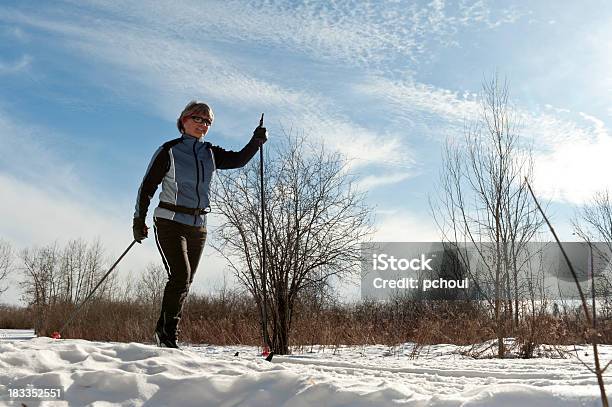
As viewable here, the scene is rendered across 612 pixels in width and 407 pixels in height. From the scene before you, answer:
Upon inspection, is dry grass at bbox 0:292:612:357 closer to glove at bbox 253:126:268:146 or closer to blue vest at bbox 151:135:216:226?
glove at bbox 253:126:268:146

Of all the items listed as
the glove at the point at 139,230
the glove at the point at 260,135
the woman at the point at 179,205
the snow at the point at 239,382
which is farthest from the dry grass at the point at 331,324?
the glove at the point at 139,230

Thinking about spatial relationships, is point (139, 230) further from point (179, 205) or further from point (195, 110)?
point (195, 110)

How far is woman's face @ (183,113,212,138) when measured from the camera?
405 cm

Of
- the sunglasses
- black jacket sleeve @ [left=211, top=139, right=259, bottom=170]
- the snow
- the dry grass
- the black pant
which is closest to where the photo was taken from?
the snow

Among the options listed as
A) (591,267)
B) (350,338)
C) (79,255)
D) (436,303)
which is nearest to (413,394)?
(591,267)

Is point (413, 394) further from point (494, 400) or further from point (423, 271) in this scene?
point (423, 271)

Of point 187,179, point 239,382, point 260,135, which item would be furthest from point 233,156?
point 239,382

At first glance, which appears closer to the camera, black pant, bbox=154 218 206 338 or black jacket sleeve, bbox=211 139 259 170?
black pant, bbox=154 218 206 338

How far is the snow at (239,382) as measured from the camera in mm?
2023

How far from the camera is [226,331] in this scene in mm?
11359

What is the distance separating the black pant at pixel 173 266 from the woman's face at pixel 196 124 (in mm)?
727

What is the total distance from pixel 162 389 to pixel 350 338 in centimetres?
778

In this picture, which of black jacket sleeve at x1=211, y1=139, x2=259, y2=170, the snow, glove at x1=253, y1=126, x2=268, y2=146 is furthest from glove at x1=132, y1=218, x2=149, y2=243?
glove at x1=253, y1=126, x2=268, y2=146

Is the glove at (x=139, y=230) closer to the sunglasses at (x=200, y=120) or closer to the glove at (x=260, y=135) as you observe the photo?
the sunglasses at (x=200, y=120)
